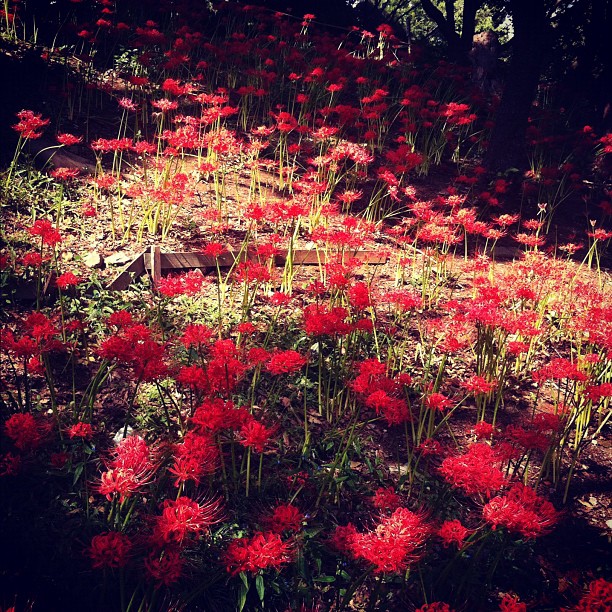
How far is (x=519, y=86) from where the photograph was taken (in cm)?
629

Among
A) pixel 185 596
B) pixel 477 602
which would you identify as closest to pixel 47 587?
pixel 185 596

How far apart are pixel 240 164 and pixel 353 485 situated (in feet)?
14.0

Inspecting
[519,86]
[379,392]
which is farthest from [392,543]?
[519,86]

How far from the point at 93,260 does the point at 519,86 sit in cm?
533

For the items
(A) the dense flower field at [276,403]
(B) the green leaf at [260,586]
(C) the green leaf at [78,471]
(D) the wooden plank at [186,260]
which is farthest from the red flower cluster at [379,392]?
(D) the wooden plank at [186,260]

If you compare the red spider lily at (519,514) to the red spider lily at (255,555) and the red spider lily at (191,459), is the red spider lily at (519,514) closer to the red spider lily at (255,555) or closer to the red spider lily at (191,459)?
the red spider lily at (255,555)

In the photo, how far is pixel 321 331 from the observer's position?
228 cm

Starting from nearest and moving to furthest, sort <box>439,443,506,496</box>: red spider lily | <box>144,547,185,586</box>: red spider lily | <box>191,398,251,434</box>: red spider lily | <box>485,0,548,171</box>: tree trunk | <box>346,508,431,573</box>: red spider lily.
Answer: <box>346,508,431,573</box>: red spider lily → <box>144,547,185,586</box>: red spider lily → <box>439,443,506,496</box>: red spider lily → <box>191,398,251,434</box>: red spider lily → <box>485,0,548,171</box>: tree trunk

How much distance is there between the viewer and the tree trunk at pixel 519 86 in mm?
5977

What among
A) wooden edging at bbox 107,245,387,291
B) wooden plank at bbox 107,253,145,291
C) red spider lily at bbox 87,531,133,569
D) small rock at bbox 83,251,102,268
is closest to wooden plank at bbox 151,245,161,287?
wooden edging at bbox 107,245,387,291

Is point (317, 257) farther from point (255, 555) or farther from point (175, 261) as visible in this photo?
point (255, 555)

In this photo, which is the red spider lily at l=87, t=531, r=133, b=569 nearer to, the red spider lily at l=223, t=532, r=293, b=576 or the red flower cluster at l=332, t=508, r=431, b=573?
the red spider lily at l=223, t=532, r=293, b=576

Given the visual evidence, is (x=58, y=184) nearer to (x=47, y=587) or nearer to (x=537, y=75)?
(x=47, y=587)

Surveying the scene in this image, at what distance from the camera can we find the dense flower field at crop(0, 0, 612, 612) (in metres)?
1.78
